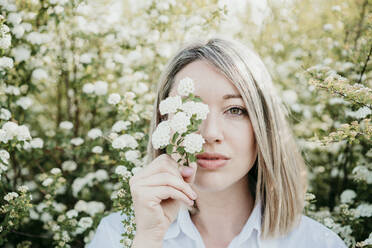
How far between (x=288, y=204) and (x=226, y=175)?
50 cm

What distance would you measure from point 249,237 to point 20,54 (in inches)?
76.6

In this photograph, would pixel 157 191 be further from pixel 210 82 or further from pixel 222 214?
pixel 222 214

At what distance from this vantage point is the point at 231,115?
5.44 feet

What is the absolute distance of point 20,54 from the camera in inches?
98.7

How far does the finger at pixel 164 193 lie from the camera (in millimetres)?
1401

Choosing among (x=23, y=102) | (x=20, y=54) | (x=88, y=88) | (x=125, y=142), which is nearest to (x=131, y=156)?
(x=125, y=142)

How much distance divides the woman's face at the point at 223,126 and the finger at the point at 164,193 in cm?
23

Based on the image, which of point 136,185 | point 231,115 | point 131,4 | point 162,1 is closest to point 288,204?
point 231,115

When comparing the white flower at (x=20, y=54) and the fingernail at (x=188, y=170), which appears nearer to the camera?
the fingernail at (x=188, y=170)

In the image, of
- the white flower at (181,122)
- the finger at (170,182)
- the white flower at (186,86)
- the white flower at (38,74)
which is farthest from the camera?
the white flower at (38,74)

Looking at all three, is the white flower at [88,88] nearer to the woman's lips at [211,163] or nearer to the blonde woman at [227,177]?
the blonde woman at [227,177]

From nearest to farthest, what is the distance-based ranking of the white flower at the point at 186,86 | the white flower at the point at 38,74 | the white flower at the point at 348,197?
the white flower at the point at 186,86, the white flower at the point at 348,197, the white flower at the point at 38,74

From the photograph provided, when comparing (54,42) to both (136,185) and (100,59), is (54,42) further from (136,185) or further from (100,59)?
(136,185)

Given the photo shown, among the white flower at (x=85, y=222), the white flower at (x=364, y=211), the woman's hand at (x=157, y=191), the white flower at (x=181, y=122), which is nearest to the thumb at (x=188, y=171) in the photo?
the woman's hand at (x=157, y=191)
